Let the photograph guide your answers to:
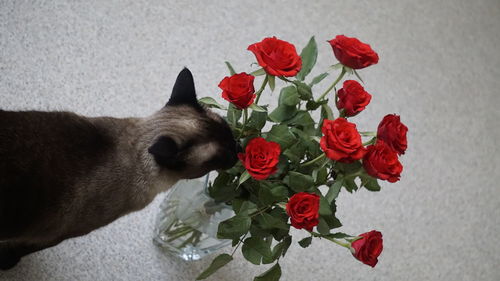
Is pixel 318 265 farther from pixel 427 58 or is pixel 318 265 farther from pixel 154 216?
pixel 427 58

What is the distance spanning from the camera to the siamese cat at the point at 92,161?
3.38 feet

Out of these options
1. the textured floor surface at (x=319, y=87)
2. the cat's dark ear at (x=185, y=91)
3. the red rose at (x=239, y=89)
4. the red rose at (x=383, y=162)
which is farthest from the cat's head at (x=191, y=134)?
the textured floor surface at (x=319, y=87)

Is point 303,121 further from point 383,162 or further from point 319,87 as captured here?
point 319,87

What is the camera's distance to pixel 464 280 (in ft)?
5.88

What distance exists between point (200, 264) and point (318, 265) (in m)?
0.37

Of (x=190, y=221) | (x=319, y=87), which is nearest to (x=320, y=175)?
(x=190, y=221)

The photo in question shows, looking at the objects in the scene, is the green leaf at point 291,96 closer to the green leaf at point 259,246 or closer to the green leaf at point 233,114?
the green leaf at point 233,114

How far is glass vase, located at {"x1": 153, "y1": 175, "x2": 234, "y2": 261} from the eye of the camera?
48.9 inches

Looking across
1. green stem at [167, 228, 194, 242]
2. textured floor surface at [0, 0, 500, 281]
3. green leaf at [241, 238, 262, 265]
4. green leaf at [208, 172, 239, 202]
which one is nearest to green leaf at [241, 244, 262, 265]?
green leaf at [241, 238, 262, 265]

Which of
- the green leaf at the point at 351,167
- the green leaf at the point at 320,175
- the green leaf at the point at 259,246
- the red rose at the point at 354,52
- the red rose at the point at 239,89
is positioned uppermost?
the red rose at the point at 354,52

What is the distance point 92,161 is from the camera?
1.09 metres

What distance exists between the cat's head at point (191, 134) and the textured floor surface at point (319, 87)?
0.45 metres

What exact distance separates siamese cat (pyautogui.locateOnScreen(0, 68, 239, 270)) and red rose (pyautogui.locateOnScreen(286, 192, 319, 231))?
253 mm

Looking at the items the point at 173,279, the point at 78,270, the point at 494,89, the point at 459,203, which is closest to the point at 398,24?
the point at 494,89
